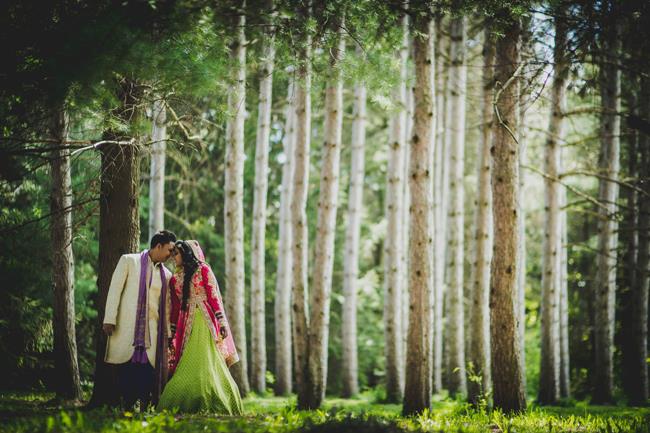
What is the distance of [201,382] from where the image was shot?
18.8ft

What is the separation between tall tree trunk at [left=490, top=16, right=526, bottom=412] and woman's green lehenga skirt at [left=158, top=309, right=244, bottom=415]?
3.57 m

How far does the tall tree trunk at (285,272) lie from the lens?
531 inches

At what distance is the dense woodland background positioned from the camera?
5395 mm

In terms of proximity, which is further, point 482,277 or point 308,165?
point 482,277

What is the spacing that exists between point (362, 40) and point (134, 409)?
4.82 meters

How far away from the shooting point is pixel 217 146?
17.0 m

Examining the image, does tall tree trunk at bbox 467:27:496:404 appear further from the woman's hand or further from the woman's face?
the woman's face

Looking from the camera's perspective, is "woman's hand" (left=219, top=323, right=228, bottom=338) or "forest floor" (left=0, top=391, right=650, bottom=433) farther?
"woman's hand" (left=219, top=323, right=228, bottom=338)

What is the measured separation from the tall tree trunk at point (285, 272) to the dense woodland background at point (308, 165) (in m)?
0.06

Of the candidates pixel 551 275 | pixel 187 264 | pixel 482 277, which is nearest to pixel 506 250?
pixel 482 277

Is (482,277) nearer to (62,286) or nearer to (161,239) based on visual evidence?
(161,239)

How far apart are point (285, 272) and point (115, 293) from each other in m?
Answer: 8.04

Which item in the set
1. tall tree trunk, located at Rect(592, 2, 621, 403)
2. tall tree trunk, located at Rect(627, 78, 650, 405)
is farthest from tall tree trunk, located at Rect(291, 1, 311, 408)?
tall tree trunk, located at Rect(627, 78, 650, 405)

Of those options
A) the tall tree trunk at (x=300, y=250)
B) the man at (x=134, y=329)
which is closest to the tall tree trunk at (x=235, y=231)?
the tall tree trunk at (x=300, y=250)
